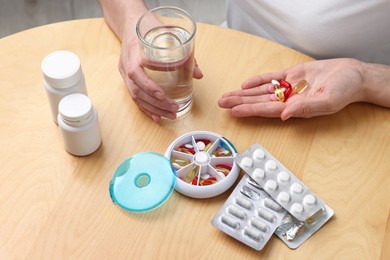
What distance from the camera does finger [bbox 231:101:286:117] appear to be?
2.74 feet

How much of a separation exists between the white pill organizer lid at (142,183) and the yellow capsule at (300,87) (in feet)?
0.82

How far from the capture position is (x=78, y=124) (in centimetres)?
73

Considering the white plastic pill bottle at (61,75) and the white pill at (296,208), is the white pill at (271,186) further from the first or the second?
the white plastic pill bottle at (61,75)

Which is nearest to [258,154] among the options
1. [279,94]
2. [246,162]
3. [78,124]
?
[246,162]

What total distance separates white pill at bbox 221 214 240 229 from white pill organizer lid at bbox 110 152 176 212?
9cm

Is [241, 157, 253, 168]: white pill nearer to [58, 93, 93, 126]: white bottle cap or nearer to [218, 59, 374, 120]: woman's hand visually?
[218, 59, 374, 120]: woman's hand

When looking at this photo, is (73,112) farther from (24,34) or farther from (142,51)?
(24,34)

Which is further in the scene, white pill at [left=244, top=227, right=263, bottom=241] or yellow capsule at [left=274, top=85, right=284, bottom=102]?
yellow capsule at [left=274, top=85, right=284, bottom=102]

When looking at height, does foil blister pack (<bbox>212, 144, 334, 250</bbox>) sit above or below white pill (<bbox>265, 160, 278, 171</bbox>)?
below

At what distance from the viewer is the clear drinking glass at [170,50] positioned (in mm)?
779

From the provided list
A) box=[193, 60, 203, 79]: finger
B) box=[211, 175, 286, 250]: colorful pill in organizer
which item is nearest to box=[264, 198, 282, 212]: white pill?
box=[211, 175, 286, 250]: colorful pill in organizer

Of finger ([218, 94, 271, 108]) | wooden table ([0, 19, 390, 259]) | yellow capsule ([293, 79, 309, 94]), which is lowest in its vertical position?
wooden table ([0, 19, 390, 259])

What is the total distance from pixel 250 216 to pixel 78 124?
0.27 m

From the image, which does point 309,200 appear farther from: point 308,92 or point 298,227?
point 308,92
